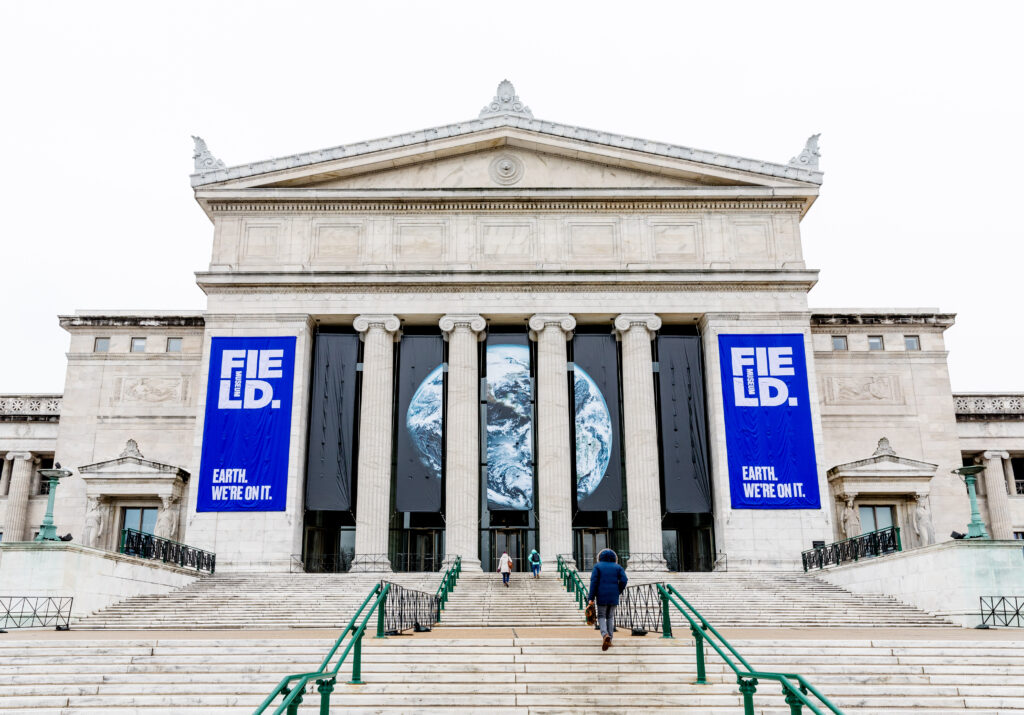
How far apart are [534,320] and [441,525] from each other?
9019 mm

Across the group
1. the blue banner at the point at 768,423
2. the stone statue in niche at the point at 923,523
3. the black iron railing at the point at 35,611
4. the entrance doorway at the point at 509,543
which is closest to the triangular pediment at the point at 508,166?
the blue banner at the point at 768,423

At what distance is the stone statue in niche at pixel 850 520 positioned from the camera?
123 feet

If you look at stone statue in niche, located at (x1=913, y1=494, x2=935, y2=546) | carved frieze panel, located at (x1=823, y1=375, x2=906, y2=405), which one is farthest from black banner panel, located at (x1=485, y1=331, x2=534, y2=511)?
stone statue in niche, located at (x1=913, y1=494, x2=935, y2=546)

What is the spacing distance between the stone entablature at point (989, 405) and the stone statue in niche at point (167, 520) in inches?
1377

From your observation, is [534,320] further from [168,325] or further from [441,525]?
[168,325]

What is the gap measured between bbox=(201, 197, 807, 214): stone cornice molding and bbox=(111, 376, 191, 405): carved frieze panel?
304 inches

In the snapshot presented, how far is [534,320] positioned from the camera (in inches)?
1531

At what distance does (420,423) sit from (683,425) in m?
10.3

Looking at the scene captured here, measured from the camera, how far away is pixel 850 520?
37.7 metres

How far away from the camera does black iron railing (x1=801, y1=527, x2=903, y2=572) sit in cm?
2880

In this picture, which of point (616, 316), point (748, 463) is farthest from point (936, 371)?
point (616, 316)

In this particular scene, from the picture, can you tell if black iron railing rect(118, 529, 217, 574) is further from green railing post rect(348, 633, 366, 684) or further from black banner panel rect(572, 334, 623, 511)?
green railing post rect(348, 633, 366, 684)

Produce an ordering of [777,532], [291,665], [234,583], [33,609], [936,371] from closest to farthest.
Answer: [291,665] < [33,609] < [234,583] < [777,532] < [936,371]

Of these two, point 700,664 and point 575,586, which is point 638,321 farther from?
point 700,664
